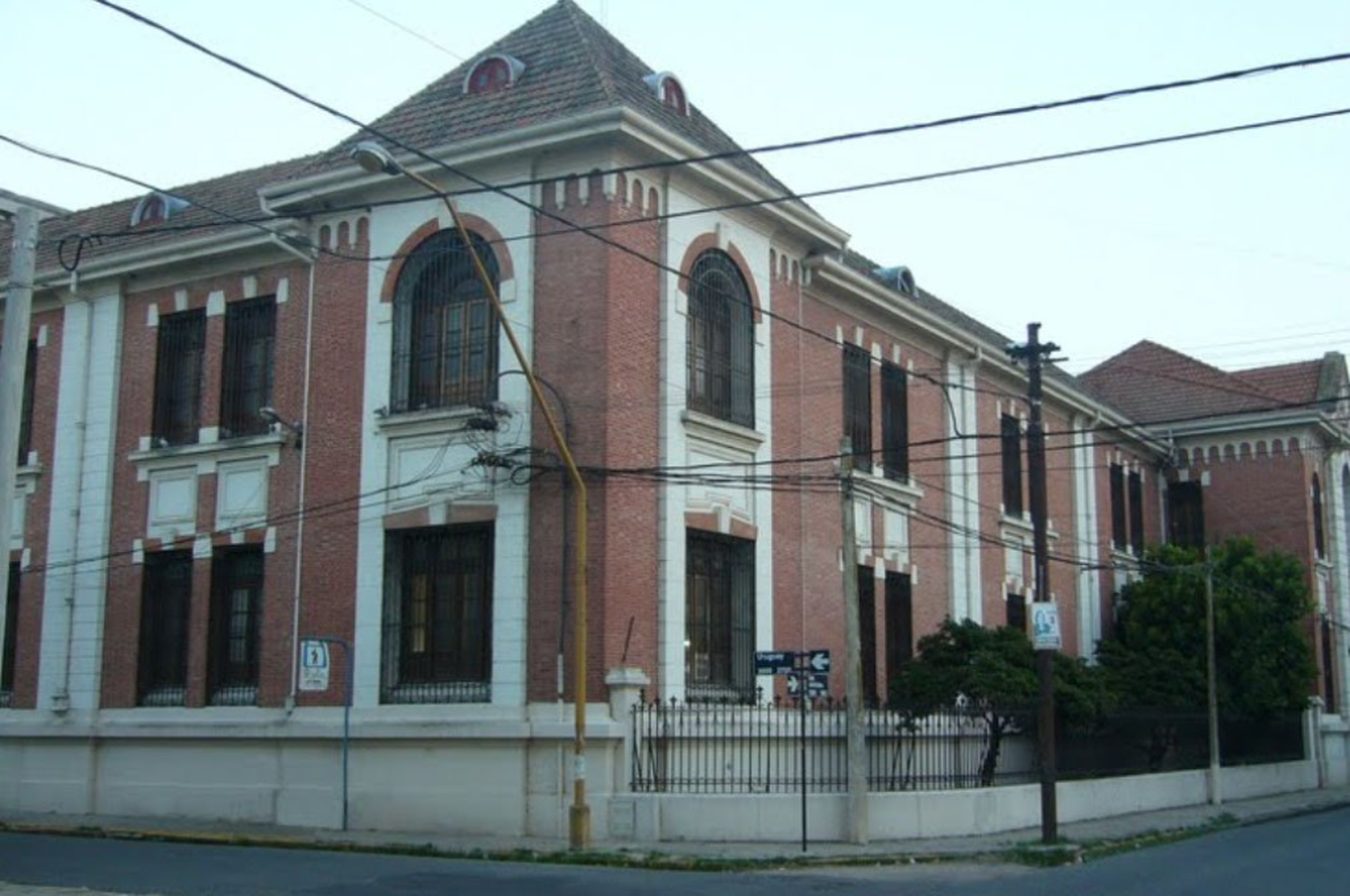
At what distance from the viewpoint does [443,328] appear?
23844 mm

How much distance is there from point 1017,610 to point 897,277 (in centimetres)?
843

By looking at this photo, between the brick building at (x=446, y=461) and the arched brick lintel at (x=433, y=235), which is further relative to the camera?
the arched brick lintel at (x=433, y=235)

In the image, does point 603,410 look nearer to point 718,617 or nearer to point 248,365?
point 718,617

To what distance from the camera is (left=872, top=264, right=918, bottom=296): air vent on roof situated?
31.8 metres

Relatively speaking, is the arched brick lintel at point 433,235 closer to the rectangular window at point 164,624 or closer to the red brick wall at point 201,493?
the red brick wall at point 201,493

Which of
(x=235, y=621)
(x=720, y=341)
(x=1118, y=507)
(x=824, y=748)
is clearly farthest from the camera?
(x=1118, y=507)

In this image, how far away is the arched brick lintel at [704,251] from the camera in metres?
23.5

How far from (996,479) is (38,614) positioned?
64.4ft

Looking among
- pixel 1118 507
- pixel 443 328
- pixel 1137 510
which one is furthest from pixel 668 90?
pixel 1137 510

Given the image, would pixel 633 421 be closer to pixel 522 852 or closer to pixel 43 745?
pixel 522 852

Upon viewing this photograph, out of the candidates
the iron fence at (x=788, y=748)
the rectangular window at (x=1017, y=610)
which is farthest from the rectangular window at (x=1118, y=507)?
the iron fence at (x=788, y=748)

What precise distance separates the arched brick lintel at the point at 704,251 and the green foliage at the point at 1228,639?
1369 cm

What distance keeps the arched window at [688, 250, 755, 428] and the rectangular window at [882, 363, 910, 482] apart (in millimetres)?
5687

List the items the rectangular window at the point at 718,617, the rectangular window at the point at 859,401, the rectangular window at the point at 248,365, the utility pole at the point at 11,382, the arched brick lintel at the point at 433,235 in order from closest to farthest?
1. the utility pole at the point at 11,382
2. the arched brick lintel at the point at 433,235
3. the rectangular window at the point at 718,617
4. the rectangular window at the point at 248,365
5. the rectangular window at the point at 859,401
